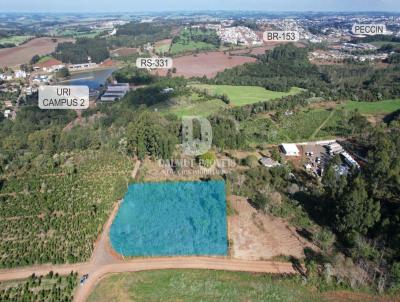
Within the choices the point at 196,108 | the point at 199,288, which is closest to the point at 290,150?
the point at 196,108

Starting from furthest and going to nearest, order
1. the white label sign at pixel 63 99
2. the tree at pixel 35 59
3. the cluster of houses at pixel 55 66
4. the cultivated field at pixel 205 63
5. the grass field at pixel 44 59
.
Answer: the grass field at pixel 44 59
the tree at pixel 35 59
the cluster of houses at pixel 55 66
the cultivated field at pixel 205 63
the white label sign at pixel 63 99

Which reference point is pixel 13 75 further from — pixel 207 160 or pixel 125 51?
pixel 207 160

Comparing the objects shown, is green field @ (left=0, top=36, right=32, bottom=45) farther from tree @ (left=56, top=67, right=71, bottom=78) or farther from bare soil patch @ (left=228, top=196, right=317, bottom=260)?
bare soil patch @ (left=228, top=196, right=317, bottom=260)

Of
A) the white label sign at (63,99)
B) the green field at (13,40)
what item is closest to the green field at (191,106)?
the white label sign at (63,99)

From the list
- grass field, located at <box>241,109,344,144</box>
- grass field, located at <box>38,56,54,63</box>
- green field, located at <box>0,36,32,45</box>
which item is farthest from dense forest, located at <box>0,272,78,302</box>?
green field, located at <box>0,36,32,45</box>

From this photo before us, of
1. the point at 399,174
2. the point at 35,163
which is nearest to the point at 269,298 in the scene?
the point at 399,174

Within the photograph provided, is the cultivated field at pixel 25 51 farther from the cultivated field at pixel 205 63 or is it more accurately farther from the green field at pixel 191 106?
the green field at pixel 191 106
